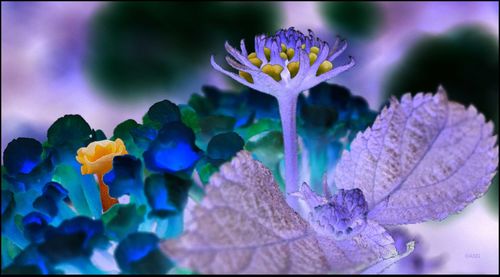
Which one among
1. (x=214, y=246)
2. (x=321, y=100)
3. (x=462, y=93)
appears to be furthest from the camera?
(x=462, y=93)

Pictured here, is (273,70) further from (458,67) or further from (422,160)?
(458,67)

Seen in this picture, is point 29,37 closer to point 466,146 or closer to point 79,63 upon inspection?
point 79,63

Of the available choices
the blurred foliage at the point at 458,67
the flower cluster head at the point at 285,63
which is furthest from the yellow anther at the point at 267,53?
the blurred foliage at the point at 458,67

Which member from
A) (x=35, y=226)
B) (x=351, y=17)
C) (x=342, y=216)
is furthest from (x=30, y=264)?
(x=351, y=17)

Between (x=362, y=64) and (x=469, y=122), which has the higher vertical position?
(x=362, y=64)

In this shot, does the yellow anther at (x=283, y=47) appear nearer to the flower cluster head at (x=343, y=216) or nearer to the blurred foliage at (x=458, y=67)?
the flower cluster head at (x=343, y=216)

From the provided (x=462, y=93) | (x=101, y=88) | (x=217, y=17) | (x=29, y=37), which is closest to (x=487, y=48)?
(x=462, y=93)

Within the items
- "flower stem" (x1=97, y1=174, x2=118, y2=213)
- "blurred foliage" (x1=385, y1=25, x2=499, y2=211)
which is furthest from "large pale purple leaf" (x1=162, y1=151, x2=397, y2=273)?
"blurred foliage" (x1=385, y1=25, x2=499, y2=211)
